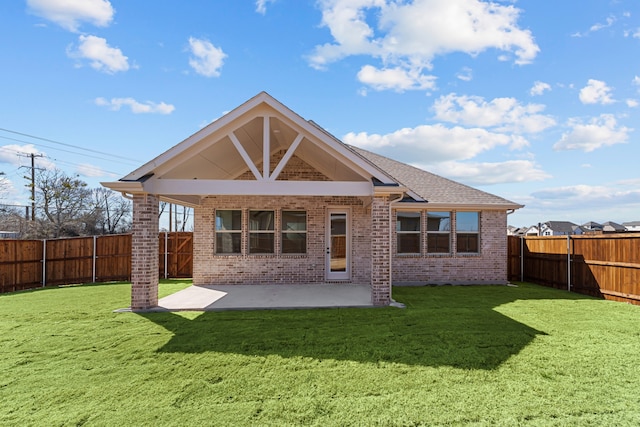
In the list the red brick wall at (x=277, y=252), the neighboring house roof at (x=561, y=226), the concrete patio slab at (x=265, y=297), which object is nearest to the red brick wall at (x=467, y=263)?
the red brick wall at (x=277, y=252)

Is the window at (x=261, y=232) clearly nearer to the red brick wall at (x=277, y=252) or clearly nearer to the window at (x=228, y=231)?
the red brick wall at (x=277, y=252)

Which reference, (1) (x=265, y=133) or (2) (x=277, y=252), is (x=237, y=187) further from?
(2) (x=277, y=252)

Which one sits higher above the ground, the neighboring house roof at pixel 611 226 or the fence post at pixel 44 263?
the neighboring house roof at pixel 611 226

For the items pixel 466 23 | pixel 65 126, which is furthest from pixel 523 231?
pixel 65 126

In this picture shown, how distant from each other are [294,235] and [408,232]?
156 inches

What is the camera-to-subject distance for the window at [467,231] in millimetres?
11867

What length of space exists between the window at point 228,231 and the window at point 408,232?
5.46 meters

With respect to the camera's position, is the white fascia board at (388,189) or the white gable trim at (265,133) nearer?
the white gable trim at (265,133)

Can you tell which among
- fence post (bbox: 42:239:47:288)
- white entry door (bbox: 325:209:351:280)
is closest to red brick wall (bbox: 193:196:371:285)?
white entry door (bbox: 325:209:351:280)

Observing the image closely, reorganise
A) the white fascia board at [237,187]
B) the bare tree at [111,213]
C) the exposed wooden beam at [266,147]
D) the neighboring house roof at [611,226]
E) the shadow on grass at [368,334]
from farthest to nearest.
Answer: the neighboring house roof at [611,226], the bare tree at [111,213], the white fascia board at [237,187], the exposed wooden beam at [266,147], the shadow on grass at [368,334]

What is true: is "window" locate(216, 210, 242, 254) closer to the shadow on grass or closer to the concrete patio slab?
the concrete patio slab

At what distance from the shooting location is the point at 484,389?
395 cm

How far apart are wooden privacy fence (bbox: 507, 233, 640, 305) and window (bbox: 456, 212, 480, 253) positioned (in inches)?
102

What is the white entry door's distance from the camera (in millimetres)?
11469
